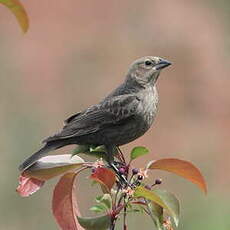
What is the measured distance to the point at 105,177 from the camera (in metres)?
2.86

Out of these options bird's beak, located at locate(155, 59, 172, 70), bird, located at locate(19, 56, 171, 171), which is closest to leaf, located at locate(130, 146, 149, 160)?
bird, located at locate(19, 56, 171, 171)

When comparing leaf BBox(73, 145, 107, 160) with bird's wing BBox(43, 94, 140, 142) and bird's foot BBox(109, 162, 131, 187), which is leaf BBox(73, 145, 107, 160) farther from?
bird's wing BBox(43, 94, 140, 142)

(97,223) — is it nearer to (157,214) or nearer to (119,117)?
(157,214)

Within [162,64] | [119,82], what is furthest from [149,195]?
[119,82]

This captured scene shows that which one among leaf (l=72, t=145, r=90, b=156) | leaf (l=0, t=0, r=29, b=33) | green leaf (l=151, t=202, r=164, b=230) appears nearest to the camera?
leaf (l=0, t=0, r=29, b=33)

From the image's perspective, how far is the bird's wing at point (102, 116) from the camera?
3.84m

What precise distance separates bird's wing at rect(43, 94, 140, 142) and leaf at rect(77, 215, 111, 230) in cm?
94

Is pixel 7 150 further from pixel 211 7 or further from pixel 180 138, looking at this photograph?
pixel 211 7

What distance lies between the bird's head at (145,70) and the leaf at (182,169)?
1.47 meters

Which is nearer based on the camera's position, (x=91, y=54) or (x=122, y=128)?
(x=122, y=128)

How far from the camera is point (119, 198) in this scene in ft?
9.39

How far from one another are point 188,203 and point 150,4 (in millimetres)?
7746

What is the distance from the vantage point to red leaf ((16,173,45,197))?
2.97m

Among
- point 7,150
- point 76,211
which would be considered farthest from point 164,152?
point 76,211
